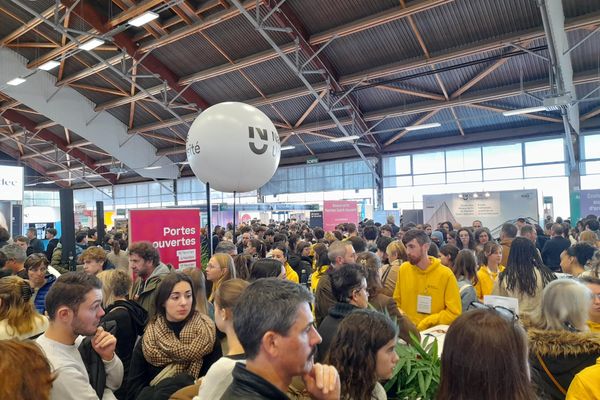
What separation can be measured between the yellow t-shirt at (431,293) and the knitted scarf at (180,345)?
1739mm

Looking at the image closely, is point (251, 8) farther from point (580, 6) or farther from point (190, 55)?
point (580, 6)

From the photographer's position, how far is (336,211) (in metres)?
10.7

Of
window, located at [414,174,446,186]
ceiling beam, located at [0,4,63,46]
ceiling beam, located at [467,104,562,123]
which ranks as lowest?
window, located at [414,174,446,186]

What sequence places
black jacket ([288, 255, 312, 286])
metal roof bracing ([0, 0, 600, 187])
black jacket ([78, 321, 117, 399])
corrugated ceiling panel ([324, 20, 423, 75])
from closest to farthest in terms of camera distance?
black jacket ([78, 321, 117, 399]) → black jacket ([288, 255, 312, 286]) → metal roof bracing ([0, 0, 600, 187]) → corrugated ceiling panel ([324, 20, 423, 75])

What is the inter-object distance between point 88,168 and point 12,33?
11.7m

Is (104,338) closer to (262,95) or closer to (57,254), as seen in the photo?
(57,254)

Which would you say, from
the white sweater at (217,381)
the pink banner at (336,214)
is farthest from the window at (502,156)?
the white sweater at (217,381)

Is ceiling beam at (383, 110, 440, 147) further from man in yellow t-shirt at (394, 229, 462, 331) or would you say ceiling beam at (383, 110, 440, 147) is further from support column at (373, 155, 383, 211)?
man in yellow t-shirt at (394, 229, 462, 331)

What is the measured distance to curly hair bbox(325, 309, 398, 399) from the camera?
4.88 feet

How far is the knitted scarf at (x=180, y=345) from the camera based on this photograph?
188 centimetres

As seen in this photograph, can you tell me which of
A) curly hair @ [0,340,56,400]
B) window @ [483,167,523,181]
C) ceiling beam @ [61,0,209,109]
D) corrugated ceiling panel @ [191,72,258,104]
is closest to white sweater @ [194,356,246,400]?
curly hair @ [0,340,56,400]

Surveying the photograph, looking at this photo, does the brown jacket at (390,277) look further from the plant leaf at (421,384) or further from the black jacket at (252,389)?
the black jacket at (252,389)

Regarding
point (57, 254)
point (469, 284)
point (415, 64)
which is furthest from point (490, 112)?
point (57, 254)

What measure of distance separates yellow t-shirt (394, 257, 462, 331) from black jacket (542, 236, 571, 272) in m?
3.54
